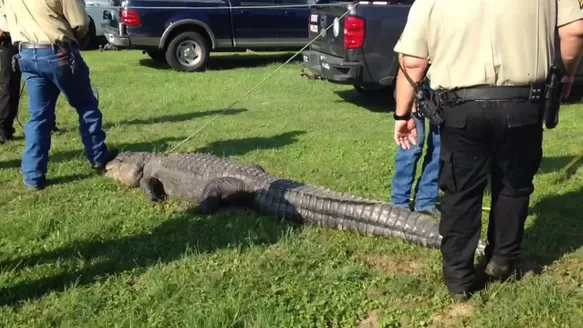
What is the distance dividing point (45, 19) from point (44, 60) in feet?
1.10

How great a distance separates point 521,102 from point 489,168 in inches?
14.8

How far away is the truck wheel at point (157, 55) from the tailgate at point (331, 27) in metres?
4.83

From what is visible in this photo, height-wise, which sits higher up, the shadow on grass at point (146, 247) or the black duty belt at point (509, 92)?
the black duty belt at point (509, 92)

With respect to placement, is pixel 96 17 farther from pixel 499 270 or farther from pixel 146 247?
pixel 499 270

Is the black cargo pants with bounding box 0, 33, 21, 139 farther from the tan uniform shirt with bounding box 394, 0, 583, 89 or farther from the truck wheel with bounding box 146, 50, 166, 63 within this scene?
the truck wheel with bounding box 146, 50, 166, 63

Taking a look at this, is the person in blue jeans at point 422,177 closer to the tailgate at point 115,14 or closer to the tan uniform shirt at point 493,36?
the tan uniform shirt at point 493,36

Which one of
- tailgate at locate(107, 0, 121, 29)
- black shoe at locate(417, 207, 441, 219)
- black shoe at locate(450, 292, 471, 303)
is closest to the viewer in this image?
black shoe at locate(450, 292, 471, 303)

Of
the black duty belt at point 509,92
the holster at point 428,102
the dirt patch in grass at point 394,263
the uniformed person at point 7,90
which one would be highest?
the black duty belt at point 509,92

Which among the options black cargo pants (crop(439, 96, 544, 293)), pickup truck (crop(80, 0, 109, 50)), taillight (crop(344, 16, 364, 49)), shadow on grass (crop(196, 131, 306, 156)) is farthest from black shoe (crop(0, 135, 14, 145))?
pickup truck (crop(80, 0, 109, 50))

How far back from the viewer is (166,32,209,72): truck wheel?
12.8 metres

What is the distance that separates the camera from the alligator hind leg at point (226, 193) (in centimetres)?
496

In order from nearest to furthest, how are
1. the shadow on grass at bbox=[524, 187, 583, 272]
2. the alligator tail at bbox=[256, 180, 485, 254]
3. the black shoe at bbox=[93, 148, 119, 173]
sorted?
the shadow on grass at bbox=[524, 187, 583, 272], the alligator tail at bbox=[256, 180, 485, 254], the black shoe at bbox=[93, 148, 119, 173]

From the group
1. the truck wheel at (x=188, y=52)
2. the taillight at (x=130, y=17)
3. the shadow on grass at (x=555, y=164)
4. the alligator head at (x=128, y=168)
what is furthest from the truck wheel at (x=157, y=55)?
the shadow on grass at (x=555, y=164)

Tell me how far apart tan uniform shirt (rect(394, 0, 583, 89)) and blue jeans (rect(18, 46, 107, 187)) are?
3340mm
